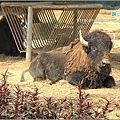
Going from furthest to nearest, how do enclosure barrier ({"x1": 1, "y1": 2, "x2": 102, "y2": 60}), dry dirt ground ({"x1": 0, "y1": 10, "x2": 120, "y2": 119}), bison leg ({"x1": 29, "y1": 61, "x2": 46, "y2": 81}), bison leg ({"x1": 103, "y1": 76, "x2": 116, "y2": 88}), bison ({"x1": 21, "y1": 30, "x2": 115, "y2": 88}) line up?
enclosure barrier ({"x1": 1, "y1": 2, "x2": 102, "y2": 60})
bison leg ({"x1": 29, "y1": 61, "x2": 46, "y2": 81})
bison leg ({"x1": 103, "y1": 76, "x2": 116, "y2": 88})
bison ({"x1": 21, "y1": 30, "x2": 115, "y2": 88})
dry dirt ground ({"x1": 0, "y1": 10, "x2": 120, "y2": 119})

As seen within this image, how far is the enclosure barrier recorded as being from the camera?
1377cm

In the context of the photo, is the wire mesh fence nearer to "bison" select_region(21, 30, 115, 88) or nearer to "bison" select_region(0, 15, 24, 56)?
"bison" select_region(0, 15, 24, 56)

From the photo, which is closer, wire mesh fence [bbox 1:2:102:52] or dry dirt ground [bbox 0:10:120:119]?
dry dirt ground [bbox 0:10:120:119]

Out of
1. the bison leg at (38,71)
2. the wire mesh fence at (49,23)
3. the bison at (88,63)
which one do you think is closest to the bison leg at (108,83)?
the bison at (88,63)

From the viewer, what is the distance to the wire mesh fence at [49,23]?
1399cm

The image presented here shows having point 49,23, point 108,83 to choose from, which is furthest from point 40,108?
point 49,23

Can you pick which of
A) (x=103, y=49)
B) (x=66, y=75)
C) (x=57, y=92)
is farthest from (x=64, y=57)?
(x=57, y=92)

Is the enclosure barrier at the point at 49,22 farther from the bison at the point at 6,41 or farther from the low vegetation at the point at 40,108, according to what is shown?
the low vegetation at the point at 40,108

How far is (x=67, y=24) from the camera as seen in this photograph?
53.6 ft

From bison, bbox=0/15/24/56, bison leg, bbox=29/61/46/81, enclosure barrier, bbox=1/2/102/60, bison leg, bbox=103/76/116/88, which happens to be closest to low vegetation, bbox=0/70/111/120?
bison leg, bbox=103/76/116/88

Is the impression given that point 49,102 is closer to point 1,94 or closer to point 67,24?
point 1,94

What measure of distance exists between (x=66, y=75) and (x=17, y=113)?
533 centimetres

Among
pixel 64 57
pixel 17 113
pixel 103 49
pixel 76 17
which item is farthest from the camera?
pixel 76 17

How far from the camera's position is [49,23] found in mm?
16859
